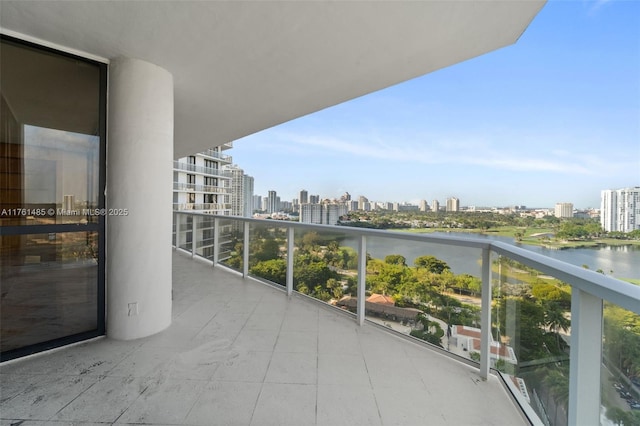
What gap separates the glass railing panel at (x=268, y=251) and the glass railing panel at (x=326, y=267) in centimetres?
31

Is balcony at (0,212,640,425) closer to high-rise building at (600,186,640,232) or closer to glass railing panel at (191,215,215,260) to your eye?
high-rise building at (600,186,640,232)

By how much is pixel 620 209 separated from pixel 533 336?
2.05 meters

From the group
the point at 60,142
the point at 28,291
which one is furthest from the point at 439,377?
the point at 60,142

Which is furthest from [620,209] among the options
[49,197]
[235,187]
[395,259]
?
[235,187]

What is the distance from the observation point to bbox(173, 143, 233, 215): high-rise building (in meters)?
36.2

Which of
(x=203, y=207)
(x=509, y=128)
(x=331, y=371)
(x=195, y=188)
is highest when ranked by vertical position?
(x=509, y=128)

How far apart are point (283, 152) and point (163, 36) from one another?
2847 cm

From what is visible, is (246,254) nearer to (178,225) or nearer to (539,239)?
(178,225)

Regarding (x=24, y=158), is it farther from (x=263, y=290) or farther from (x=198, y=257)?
(x=198, y=257)

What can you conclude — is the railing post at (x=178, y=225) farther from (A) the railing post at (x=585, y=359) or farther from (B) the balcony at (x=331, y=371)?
(A) the railing post at (x=585, y=359)

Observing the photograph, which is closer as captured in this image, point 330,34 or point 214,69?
point 330,34

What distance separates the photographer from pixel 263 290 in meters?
4.45

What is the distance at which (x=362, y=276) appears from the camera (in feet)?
10.4

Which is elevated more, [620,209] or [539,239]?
[620,209]
